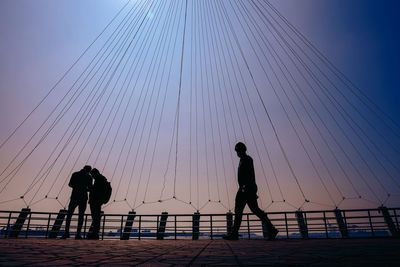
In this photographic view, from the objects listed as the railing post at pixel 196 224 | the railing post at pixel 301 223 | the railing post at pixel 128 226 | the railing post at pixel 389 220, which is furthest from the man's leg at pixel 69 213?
the railing post at pixel 389 220

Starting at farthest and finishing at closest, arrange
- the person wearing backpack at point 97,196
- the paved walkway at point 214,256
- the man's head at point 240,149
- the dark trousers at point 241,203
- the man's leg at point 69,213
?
the person wearing backpack at point 97,196, the man's leg at point 69,213, the man's head at point 240,149, the dark trousers at point 241,203, the paved walkway at point 214,256

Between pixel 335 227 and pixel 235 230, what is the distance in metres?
4.72

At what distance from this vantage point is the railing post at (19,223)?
10078 millimetres

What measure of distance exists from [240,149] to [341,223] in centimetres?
570

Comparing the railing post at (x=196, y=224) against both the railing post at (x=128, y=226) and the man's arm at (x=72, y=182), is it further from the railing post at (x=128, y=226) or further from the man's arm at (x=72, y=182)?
the man's arm at (x=72, y=182)

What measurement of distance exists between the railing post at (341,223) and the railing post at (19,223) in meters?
11.0

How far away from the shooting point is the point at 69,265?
2.55 meters

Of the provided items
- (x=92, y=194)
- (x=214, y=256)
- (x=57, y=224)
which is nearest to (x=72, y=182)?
(x=92, y=194)

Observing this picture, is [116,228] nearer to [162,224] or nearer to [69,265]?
[162,224]

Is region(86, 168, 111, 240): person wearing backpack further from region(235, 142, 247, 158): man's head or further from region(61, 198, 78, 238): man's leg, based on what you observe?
region(235, 142, 247, 158): man's head

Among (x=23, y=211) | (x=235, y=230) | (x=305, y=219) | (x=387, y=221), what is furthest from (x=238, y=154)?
(x=23, y=211)

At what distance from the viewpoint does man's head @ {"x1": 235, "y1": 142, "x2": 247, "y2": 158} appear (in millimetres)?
7548

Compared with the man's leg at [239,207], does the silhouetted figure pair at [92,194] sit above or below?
above

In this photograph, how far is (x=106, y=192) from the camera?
9.92 metres
